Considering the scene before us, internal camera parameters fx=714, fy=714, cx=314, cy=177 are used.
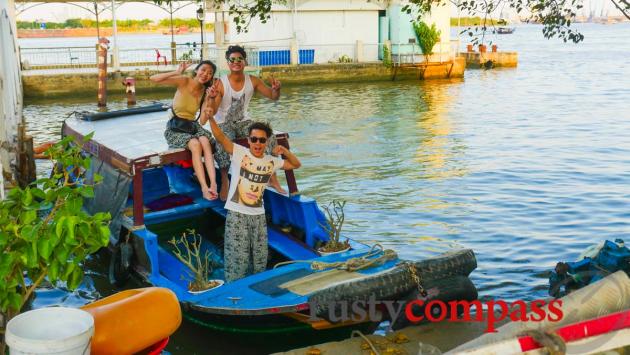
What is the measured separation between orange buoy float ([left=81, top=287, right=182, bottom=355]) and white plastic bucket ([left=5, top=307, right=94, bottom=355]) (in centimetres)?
44

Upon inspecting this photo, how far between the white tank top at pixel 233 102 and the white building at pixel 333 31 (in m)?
27.6

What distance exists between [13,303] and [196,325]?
3939 mm

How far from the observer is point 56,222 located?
4684 millimetres

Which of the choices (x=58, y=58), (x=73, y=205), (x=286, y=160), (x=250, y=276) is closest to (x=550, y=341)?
(x=73, y=205)

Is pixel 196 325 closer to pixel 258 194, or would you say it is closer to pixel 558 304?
pixel 258 194

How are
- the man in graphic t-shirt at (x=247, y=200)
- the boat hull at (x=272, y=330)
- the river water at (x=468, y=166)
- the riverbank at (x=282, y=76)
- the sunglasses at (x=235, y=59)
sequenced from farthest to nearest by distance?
the riverbank at (x=282, y=76) < the river water at (x=468, y=166) < the sunglasses at (x=235, y=59) < the man in graphic t-shirt at (x=247, y=200) < the boat hull at (x=272, y=330)

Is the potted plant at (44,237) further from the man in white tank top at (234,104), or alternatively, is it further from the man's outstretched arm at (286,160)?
the man in white tank top at (234,104)

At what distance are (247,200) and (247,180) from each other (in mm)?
229

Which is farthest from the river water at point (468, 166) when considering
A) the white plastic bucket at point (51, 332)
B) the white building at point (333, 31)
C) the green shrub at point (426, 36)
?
the white plastic bucket at point (51, 332)

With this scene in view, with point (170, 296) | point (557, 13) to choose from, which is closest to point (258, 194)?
point (170, 296)

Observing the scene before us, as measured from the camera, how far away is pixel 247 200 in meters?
8.02

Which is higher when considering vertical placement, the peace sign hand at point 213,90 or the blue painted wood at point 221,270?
the peace sign hand at point 213,90

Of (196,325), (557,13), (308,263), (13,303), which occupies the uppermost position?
(557,13)

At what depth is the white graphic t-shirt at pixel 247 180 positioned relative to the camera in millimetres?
7980
